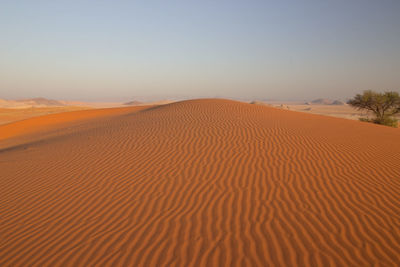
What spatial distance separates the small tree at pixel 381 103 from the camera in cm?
2173

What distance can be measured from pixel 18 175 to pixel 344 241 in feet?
25.7

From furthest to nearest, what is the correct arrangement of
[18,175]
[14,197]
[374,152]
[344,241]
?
[374,152] → [18,175] → [14,197] → [344,241]

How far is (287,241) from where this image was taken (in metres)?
3.65

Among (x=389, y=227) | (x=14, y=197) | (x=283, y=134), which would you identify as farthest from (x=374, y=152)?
(x=14, y=197)

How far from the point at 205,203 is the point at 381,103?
24.0m

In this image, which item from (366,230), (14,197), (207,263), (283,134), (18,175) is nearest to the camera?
(207,263)

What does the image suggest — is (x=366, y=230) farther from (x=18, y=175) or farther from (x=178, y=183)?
(x=18, y=175)

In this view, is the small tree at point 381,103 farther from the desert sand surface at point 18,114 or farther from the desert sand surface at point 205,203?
the desert sand surface at point 18,114

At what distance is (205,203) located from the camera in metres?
4.77

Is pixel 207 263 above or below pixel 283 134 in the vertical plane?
below

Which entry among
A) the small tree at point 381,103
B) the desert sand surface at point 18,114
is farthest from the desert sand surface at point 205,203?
the desert sand surface at point 18,114

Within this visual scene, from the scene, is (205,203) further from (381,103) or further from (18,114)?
(18,114)

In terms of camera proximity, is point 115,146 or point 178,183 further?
point 115,146

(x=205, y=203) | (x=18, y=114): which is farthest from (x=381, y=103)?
(x=18, y=114)
